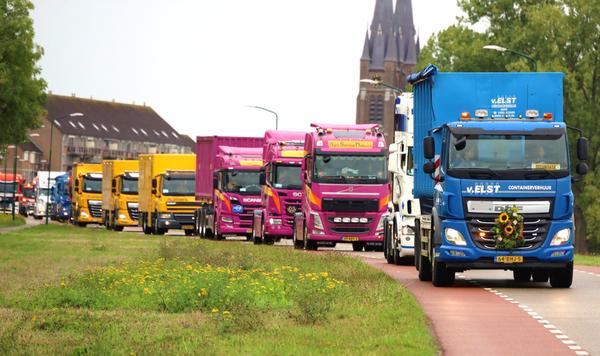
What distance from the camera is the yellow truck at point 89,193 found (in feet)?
206

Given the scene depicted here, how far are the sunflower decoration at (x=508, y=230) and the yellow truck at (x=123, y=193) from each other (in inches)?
1491

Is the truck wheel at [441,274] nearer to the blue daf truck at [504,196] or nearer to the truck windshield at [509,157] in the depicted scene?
the blue daf truck at [504,196]

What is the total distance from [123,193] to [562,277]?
38446mm

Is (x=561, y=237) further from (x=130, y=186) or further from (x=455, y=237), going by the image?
(x=130, y=186)

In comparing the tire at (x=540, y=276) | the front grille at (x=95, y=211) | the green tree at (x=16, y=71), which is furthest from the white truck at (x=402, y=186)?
the front grille at (x=95, y=211)

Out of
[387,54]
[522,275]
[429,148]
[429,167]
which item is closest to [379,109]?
[387,54]

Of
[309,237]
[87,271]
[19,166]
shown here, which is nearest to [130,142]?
[19,166]

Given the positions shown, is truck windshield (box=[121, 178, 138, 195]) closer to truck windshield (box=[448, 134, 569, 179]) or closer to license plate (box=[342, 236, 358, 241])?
license plate (box=[342, 236, 358, 241])

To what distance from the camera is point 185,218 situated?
48562mm

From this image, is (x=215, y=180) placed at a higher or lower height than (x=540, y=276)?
higher

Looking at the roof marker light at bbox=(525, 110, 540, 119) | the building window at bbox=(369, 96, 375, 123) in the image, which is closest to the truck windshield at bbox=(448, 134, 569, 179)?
the roof marker light at bbox=(525, 110, 540, 119)

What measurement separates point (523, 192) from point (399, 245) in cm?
795

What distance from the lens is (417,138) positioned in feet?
73.6

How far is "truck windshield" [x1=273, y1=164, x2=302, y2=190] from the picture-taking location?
34969 mm
